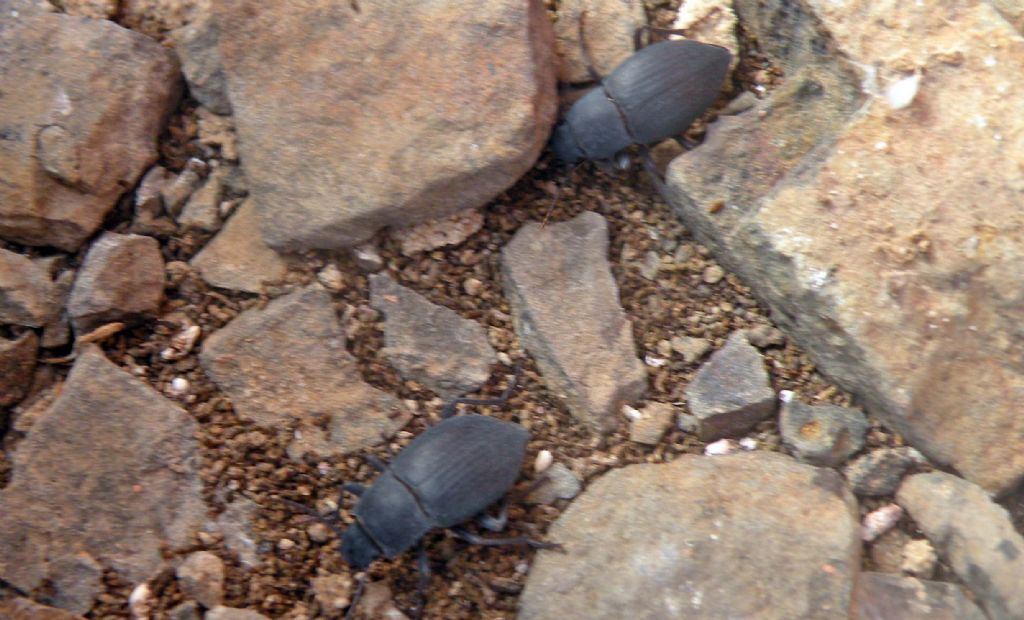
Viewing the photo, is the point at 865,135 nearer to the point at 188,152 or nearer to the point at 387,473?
the point at 387,473

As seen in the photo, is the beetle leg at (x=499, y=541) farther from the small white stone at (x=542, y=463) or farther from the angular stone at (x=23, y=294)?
the angular stone at (x=23, y=294)

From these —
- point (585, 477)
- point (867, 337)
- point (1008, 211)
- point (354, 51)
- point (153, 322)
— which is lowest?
point (585, 477)

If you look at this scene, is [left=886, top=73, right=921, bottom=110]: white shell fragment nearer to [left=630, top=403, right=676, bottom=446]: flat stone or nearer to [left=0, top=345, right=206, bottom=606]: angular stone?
[left=630, top=403, right=676, bottom=446]: flat stone

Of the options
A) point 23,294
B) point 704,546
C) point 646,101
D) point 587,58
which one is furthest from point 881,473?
point 23,294

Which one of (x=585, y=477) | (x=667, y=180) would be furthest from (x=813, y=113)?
(x=585, y=477)

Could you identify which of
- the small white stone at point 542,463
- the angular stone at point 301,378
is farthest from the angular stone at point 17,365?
the small white stone at point 542,463
